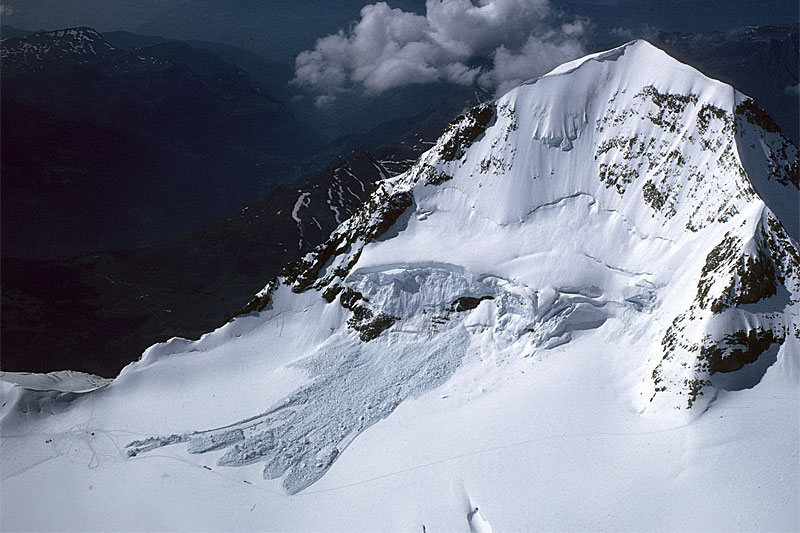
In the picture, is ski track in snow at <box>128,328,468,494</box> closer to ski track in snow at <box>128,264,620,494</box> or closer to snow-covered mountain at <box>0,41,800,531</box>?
ski track in snow at <box>128,264,620,494</box>

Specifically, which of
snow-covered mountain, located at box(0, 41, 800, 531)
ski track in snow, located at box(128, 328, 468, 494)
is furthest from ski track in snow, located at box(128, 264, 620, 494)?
snow-covered mountain, located at box(0, 41, 800, 531)

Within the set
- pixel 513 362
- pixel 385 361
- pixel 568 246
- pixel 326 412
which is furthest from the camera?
pixel 385 361

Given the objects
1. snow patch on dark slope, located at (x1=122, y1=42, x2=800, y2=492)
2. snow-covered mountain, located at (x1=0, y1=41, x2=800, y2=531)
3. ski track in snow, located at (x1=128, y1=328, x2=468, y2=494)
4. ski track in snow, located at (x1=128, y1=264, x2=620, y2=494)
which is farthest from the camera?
ski track in snow, located at (x1=128, y1=264, x2=620, y2=494)

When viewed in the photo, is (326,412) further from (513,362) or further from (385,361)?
(513,362)

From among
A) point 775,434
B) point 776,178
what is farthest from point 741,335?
point 776,178

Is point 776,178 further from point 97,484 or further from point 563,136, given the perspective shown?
point 97,484

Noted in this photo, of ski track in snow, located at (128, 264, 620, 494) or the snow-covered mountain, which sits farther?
ski track in snow, located at (128, 264, 620, 494)

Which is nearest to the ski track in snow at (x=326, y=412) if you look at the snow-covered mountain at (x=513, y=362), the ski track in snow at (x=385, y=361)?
the ski track in snow at (x=385, y=361)

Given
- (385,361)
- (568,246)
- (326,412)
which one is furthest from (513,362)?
(326,412)
